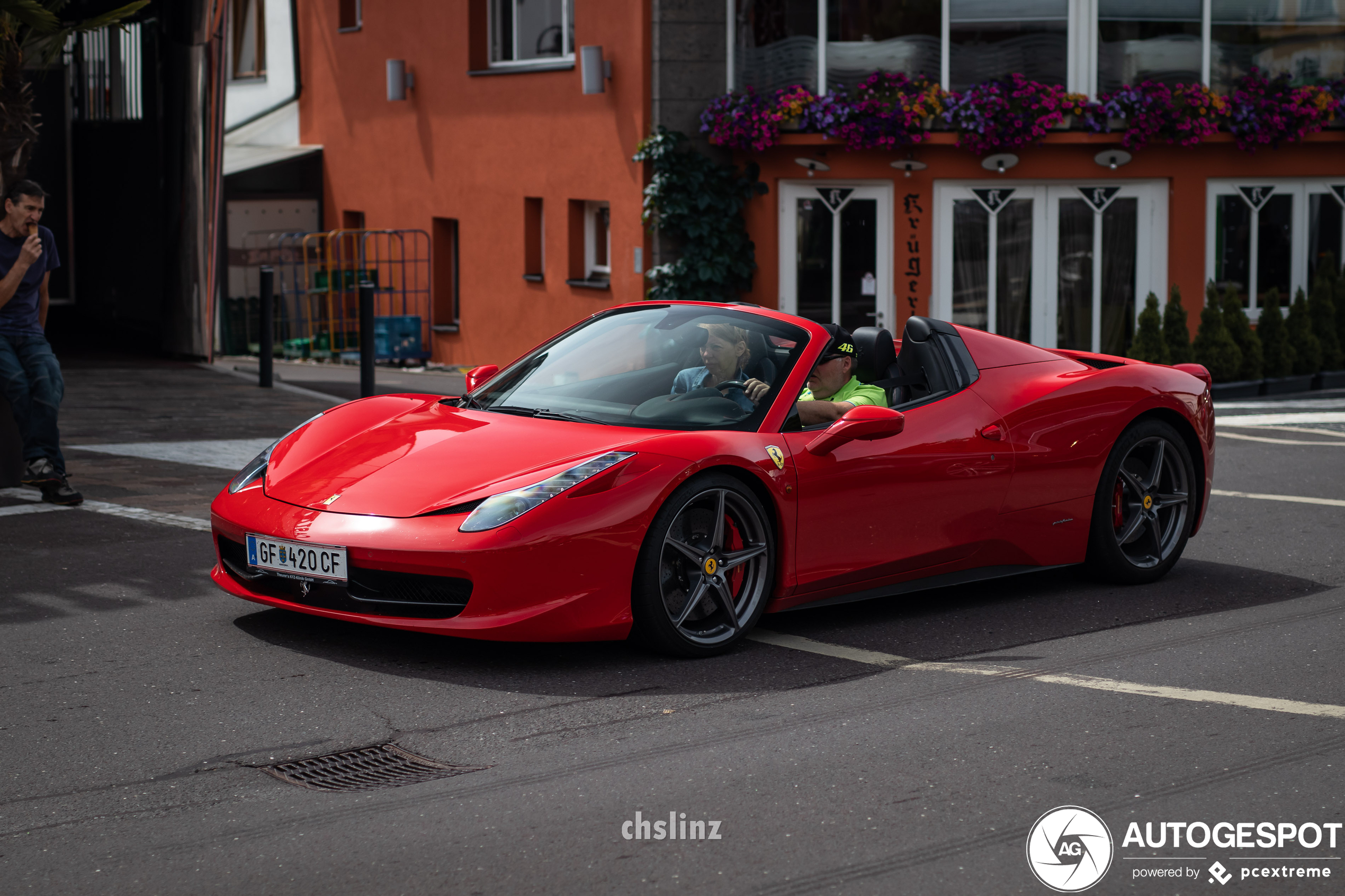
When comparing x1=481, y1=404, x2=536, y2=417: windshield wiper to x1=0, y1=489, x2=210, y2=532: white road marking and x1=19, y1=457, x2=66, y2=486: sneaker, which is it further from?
x1=19, y1=457, x2=66, y2=486: sneaker

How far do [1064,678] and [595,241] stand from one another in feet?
53.6

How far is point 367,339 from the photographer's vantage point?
15648 millimetres

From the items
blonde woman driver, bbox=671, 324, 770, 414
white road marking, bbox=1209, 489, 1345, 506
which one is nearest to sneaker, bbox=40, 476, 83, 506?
blonde woman driver, bbox=671, 324, 770, 414

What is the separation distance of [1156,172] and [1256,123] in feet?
3.91

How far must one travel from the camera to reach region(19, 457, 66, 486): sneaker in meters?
8.99

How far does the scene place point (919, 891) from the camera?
383 cm

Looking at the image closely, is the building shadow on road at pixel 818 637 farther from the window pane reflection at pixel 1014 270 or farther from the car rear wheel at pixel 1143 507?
the window pane reflection at pixel 1014 270

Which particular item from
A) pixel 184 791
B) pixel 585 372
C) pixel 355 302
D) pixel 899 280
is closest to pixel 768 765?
pixel 184 791

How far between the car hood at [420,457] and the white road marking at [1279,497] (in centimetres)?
523

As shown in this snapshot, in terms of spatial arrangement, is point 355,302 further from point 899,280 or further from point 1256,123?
point 1256,123

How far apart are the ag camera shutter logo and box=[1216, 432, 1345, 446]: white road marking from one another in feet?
31.5

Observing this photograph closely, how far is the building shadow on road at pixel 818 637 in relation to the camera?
5707 mm

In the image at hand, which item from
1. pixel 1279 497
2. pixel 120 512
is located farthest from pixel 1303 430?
pixel 120 512
